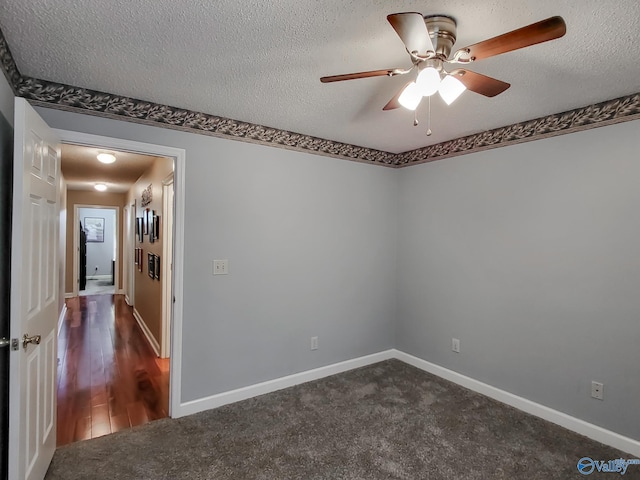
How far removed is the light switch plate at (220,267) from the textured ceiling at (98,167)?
1446 mm

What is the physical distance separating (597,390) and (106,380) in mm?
4117

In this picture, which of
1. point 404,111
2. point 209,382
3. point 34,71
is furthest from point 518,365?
point 34,71

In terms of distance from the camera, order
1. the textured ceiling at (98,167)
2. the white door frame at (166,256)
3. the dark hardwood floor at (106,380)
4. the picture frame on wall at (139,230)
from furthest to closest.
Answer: the picture frame on wall at (139,230) < the textured ceiling at (98,167) < the white door frame at (166,256) < the dark hardwood floor at (106,380)

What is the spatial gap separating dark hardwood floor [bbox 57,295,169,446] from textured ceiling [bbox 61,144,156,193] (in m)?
2.19

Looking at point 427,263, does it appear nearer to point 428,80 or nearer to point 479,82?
point 479,82

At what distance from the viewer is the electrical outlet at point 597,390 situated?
2311mm

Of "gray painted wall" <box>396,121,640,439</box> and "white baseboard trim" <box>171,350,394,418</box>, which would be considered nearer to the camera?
"gray painted wall" <box>396,121,640,439</box>

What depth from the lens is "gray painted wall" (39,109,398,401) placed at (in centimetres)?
262

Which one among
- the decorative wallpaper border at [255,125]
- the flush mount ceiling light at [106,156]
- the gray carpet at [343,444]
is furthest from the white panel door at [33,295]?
the flush mount ceiling light at [106,156]

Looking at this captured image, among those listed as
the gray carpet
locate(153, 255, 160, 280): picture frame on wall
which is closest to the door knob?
the gray carpet

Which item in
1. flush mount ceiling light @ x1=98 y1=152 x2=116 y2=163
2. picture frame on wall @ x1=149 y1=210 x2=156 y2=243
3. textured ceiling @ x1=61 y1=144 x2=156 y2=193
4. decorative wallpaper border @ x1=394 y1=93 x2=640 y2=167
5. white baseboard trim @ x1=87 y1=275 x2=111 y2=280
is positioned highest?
textured ceiling @ x1=61 y1=144 x2=156 y2=193

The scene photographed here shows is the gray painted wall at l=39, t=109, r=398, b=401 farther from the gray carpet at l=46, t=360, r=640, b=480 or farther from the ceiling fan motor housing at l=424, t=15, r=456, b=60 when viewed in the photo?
the ceiling fan motor housing at l=424, t=15, r=456, b=60

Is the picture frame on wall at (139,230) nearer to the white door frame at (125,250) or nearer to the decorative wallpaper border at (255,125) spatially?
the white door frame at (125,250)

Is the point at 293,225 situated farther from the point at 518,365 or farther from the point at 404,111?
the point at 518,365
